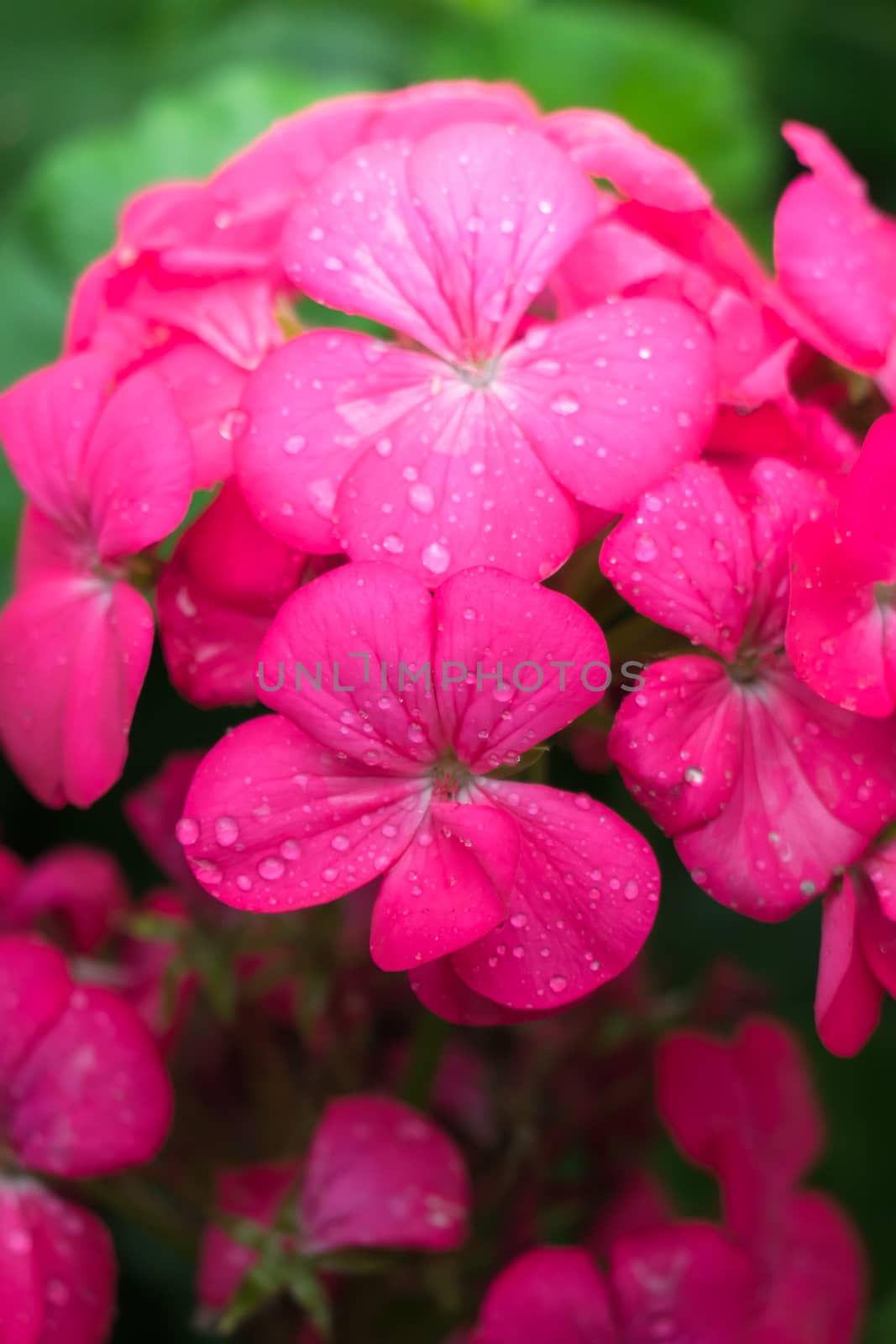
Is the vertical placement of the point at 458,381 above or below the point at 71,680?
above

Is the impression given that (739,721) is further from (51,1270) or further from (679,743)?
(51,1270)

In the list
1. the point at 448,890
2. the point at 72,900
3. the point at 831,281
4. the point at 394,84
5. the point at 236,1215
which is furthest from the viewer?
the point at 394,84

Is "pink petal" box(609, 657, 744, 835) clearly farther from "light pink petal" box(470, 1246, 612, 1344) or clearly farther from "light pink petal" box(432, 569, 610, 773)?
"light pink petal" box(470, 1246, 612, 1344)

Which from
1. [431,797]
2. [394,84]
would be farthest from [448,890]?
[394,84]

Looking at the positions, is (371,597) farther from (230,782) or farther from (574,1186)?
(574,1186)

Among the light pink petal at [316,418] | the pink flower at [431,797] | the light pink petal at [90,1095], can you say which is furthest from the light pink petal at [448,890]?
the light pink petal at [90,1095]

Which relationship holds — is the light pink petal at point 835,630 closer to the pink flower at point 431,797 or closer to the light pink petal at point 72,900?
the pink flower at point 431,797
